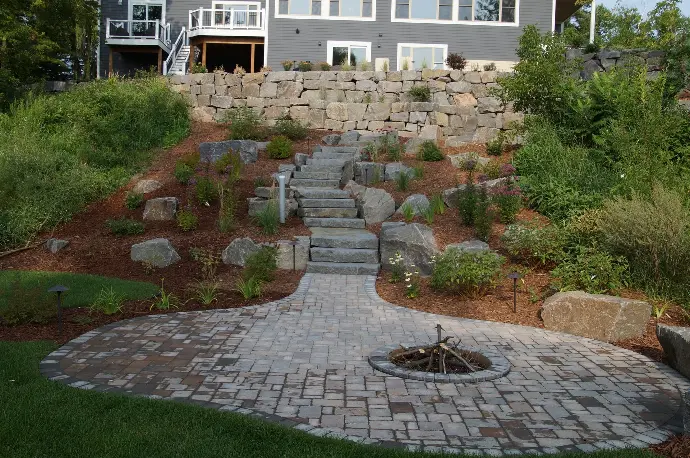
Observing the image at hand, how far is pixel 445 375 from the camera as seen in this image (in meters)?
5.35

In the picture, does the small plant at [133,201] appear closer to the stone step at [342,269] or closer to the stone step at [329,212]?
the stone step at [329,212]

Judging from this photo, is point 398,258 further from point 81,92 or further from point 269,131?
point 81,92

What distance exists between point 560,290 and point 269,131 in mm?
10440

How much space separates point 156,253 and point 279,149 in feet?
18.1

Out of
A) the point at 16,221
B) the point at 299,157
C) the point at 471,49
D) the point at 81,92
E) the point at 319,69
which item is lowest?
the point at 16,221

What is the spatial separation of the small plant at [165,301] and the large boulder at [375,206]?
4.63 meters

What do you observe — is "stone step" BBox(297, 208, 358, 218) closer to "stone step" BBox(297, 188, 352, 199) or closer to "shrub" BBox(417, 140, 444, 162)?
"stone step" BBox(297, 188, 352, 199)

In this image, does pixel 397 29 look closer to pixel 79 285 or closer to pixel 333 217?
pixel 333 217

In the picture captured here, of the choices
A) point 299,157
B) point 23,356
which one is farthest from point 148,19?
point 23,356

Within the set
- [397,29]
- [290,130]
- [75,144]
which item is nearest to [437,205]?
[290,130]

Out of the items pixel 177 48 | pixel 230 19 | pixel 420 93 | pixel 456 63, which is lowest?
pixel 420 93

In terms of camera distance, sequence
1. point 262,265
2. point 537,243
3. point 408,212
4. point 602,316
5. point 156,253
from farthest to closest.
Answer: point 408,212 → point 156,253 → point 262,265 → point 537,243 → point 602,316

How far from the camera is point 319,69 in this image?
800 inches

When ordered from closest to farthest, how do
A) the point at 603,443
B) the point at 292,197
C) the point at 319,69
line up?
the point at 603,443, the point at 292,197, the point at 319,69
